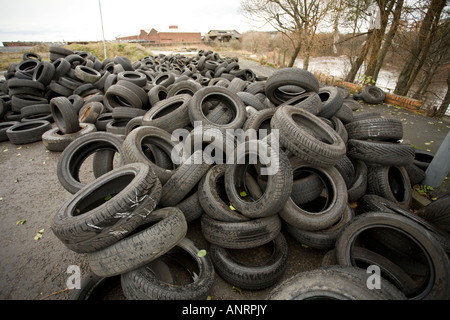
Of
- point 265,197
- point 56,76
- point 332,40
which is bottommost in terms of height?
point 265,197

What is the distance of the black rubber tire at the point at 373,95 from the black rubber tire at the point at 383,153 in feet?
21.7

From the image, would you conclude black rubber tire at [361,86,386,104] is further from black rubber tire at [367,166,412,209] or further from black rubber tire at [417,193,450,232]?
black rubber tire at [417,193,450,232]

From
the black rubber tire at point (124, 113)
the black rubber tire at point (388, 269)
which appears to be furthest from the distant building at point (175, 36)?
the black rubber tire at point (388, 269)

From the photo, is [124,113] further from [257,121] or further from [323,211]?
[323,211]

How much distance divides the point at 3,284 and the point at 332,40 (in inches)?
775

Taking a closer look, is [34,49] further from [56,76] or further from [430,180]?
[430,180]

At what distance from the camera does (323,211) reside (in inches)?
127

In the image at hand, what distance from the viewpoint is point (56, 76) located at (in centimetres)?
923

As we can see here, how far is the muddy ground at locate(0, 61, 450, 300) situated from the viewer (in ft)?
9.09

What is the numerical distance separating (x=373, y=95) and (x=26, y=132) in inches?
518

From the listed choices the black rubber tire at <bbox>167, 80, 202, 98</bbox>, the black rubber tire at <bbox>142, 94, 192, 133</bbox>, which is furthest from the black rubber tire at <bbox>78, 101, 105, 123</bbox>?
the black rubber tire at <bbox>142, 94, 192, 133</bbox>
